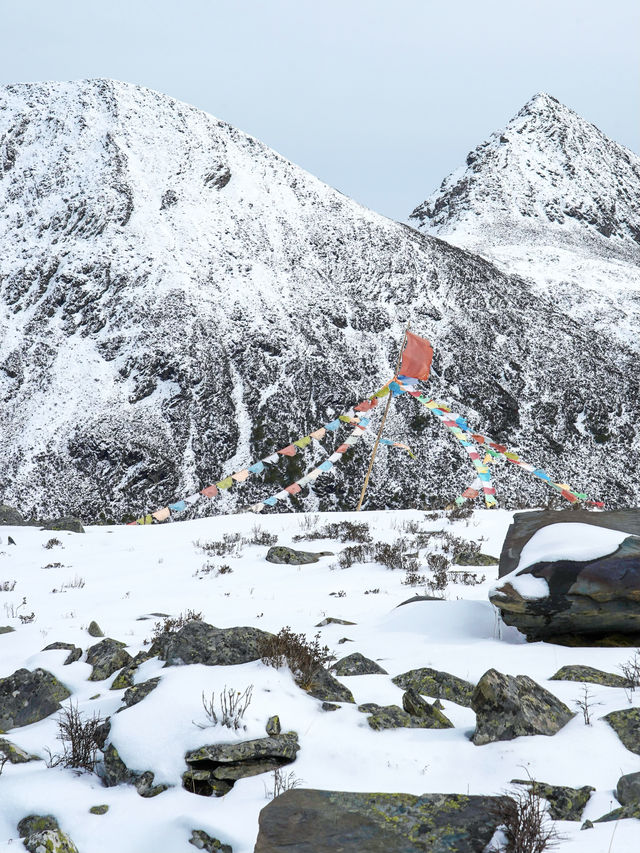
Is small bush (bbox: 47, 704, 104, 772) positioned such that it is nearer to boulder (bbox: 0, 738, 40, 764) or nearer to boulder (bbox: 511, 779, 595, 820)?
boulder (bbox: 0, 738, 40, 764)

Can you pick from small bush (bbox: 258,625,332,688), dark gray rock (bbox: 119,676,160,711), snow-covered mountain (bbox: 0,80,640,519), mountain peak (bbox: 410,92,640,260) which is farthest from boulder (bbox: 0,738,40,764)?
mountain peak (bbox: 410,92,640,260)

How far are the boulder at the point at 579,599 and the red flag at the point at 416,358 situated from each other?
13.5m

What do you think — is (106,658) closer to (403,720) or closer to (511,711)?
(403,720)

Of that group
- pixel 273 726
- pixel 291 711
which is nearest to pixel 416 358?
pixel 291 711

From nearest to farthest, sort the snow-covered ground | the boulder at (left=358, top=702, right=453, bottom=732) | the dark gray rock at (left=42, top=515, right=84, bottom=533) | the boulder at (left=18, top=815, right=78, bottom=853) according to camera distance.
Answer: the boulder at (left=18, top=815, right=78, bottom=853), the snow-covered ground, the boulder at (left=358, top=702, right=453, bottom=732), the dark gray rock at (left=42, top=515, right=84, bottom=533)

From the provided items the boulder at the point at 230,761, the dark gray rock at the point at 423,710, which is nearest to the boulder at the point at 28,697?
the boulder at the point at 230,761

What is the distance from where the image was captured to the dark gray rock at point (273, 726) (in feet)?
10.7

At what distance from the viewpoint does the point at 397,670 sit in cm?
454

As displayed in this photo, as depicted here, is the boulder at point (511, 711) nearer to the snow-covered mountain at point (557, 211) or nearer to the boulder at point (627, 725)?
the boulder at point (627, 725)

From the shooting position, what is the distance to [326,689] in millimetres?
3855

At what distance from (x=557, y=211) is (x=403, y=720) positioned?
7399 centimetres

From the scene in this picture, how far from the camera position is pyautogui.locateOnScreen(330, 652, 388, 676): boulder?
4.44 meters

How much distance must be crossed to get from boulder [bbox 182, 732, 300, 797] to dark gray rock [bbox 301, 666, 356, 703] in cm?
66

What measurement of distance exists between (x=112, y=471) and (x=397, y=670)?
27.4 m
